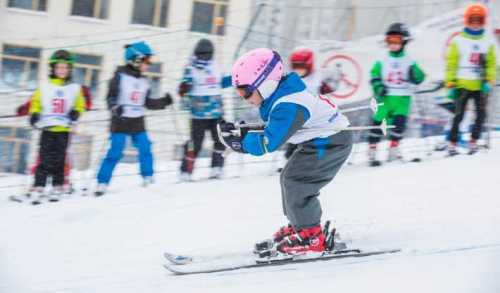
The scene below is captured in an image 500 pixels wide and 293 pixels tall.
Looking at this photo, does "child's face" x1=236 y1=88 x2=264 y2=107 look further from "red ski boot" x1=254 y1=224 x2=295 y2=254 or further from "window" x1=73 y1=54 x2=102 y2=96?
"window" x1=73 y1=54 x2=102 y2=96

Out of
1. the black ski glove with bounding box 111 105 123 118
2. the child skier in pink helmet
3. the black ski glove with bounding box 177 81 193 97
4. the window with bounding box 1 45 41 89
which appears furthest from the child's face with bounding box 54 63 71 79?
the window with bounding box 1 45 41 89

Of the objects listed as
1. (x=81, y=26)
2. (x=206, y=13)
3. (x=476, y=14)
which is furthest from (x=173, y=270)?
(x=81, y=26)

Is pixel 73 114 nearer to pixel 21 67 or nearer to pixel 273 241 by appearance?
pixel 273 241

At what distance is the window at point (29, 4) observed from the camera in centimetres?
2464

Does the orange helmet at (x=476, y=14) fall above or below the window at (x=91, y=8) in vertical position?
below

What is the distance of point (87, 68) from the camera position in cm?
2308

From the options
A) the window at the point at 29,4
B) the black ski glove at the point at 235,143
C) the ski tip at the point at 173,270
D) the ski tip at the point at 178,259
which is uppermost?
the window at the point at 29,4

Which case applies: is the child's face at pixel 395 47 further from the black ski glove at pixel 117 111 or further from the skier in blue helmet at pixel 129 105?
the black ski glove at pixel 117 111

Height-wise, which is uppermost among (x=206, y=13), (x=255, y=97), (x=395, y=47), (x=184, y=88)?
(x=206, y=13)

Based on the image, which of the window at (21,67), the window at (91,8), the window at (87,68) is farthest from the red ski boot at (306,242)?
the window at (91,8)

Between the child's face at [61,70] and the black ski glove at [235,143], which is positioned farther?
the child's face at [61,70]

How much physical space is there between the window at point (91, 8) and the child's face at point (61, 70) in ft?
54.4

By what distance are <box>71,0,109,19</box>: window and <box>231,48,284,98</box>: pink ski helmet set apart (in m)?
19.6

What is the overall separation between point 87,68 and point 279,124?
59.3ft
